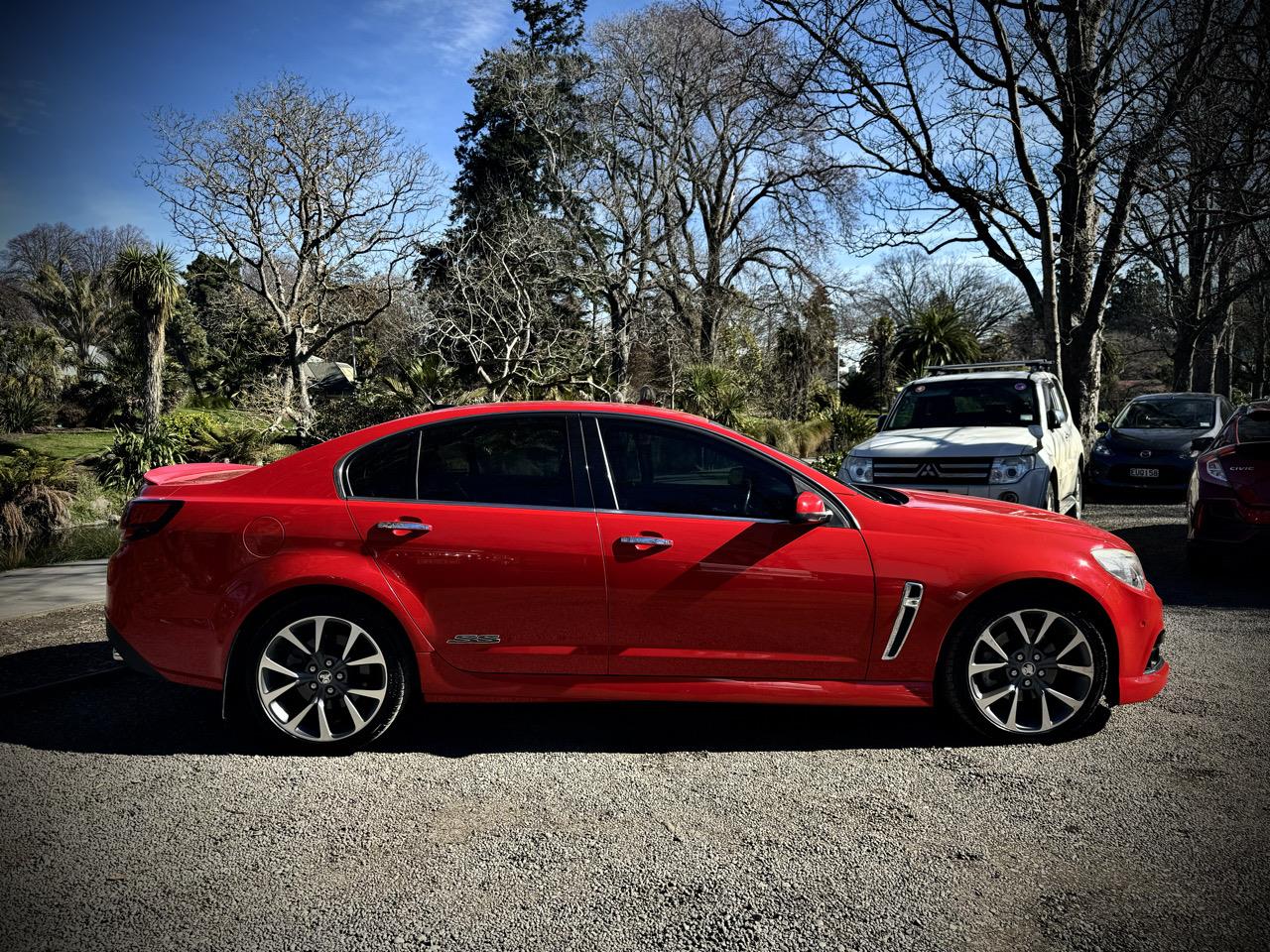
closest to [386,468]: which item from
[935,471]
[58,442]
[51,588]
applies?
[51,588]

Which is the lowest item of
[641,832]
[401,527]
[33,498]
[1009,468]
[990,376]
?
[641,832]

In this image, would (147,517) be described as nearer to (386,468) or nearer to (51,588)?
(386,468)

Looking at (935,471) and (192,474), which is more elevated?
(192,474)

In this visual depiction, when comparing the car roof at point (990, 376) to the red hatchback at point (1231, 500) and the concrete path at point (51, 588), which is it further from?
the concrete path at point (51, 588)

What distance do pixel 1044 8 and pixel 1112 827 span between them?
586 inches

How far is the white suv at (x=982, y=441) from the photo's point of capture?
825 cm

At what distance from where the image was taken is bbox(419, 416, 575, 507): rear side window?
13.0 ft

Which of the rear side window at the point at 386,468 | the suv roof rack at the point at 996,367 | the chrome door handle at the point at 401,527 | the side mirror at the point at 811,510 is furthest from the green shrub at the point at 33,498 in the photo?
the side mirror at the point at 811,510

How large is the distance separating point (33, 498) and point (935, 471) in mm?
13282

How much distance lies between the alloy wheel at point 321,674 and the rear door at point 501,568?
310 millimetres

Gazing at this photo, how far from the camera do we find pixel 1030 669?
3.92m

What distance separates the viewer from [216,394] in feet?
104

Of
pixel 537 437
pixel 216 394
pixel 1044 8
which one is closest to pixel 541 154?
pixel 216 394

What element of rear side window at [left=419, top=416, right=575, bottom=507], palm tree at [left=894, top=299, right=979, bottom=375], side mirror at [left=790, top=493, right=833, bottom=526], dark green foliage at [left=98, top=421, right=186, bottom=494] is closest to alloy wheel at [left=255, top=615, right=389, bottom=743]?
rear side window at [left=419, top=416, right=575, bottom=507]
